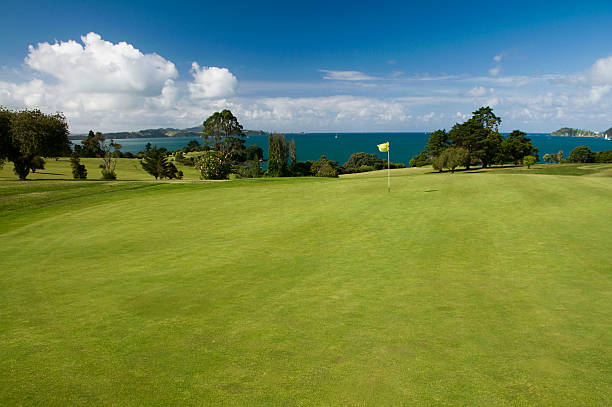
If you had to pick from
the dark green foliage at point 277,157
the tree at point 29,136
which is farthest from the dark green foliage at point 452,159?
the tree at point 29,136

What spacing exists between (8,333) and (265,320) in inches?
174

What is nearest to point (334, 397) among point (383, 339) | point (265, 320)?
point (383, 339)

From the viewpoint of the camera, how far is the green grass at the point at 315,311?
14.0 feet

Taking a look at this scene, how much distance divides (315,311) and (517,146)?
276 ft

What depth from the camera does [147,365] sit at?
4.68 m

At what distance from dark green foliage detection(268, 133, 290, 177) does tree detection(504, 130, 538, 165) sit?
164 ft

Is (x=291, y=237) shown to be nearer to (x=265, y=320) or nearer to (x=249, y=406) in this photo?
(x=265, y=320)

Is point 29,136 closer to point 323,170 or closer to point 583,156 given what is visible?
point 323,170

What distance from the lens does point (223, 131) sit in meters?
77.7

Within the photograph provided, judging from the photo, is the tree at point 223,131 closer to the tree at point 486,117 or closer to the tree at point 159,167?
the tree at point 159,167

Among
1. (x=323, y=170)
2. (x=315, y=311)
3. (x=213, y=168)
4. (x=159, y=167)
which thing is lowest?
(x=315, y=311)

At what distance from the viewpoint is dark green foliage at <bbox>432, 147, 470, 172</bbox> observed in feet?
202

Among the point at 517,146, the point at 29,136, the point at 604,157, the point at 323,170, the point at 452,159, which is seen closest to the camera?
the point at 29,136

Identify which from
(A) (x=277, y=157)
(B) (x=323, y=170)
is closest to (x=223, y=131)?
(A) (x=277, y=157)
